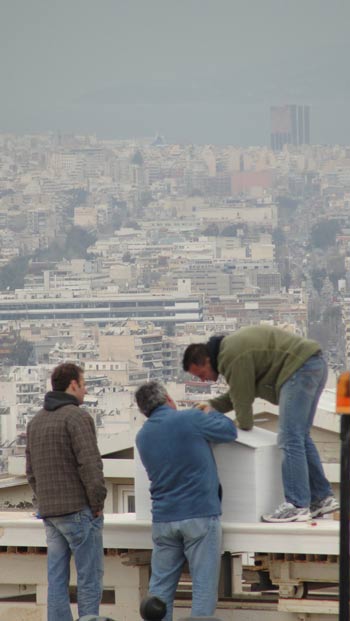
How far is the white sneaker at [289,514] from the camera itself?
604 cm

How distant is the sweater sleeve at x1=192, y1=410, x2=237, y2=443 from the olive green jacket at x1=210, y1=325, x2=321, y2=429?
213 millimetres

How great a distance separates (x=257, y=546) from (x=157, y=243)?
577ft

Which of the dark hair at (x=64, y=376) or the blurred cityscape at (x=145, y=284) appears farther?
the blurred cityscape at (x=145, y=284)

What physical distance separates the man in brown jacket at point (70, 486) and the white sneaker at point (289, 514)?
0.63 metres

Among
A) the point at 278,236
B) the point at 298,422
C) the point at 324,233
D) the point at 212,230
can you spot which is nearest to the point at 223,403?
the point at 298,422

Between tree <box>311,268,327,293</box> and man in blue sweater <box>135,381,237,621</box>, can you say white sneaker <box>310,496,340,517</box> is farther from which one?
tree <box>311,268,327,293</box>

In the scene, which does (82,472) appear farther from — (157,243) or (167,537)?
(157,243)

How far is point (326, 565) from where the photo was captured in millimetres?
5883

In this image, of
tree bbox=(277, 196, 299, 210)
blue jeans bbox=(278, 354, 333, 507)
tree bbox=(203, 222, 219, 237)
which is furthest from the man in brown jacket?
tree bbox=(277, 196, 299, 210)

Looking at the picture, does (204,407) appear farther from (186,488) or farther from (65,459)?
(65,459)

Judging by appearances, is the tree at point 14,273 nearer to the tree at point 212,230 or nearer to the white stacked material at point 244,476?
the tree at point 212,230

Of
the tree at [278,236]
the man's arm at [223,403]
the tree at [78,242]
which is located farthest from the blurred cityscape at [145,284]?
the man's arm at [223,403]

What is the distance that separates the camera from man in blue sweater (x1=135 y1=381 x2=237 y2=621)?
5.89 meters

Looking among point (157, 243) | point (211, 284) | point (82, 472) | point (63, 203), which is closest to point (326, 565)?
point (82, 472)
